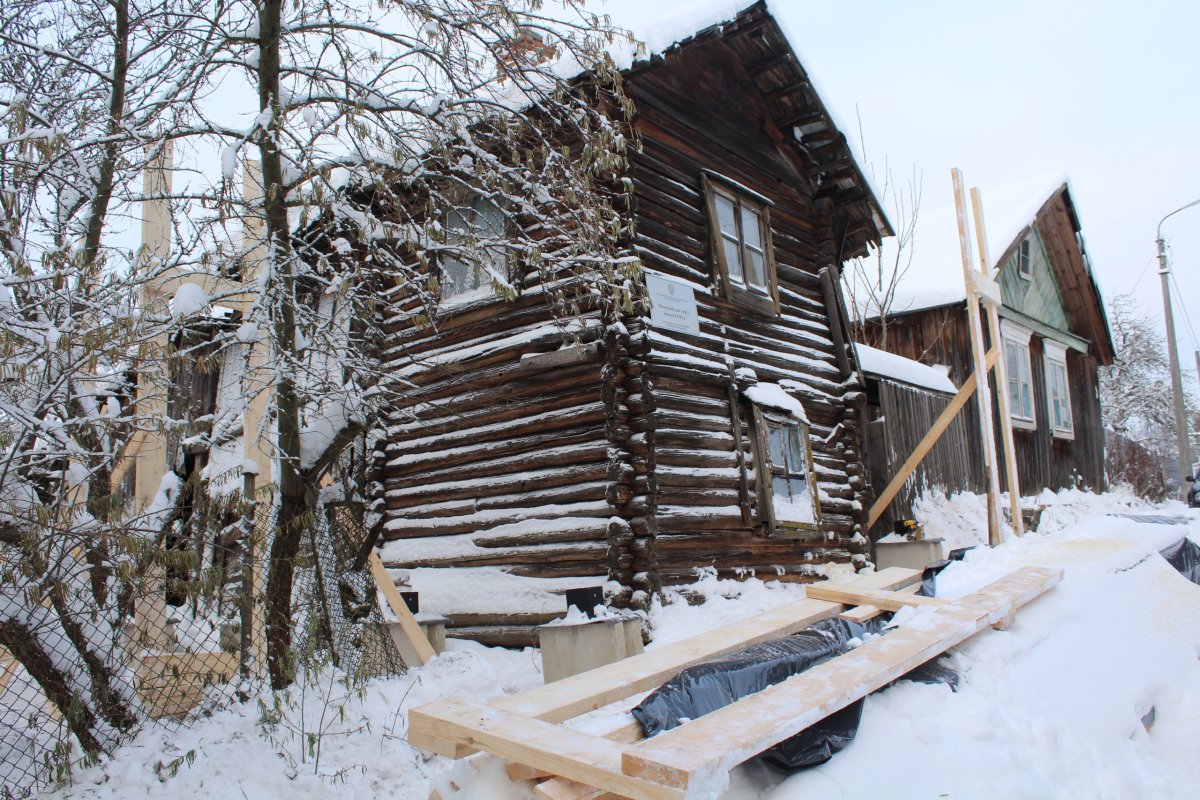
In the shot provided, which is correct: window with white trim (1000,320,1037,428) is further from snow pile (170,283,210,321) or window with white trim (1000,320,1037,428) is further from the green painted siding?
snow pile (170,283,210,321)

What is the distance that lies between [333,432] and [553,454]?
3.45 m

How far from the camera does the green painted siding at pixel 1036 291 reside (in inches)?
697

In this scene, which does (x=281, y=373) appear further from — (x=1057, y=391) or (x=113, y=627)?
(x=1057, y=391)

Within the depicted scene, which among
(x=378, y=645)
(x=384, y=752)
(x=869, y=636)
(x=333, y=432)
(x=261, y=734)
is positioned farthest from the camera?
(x=378, y=645)

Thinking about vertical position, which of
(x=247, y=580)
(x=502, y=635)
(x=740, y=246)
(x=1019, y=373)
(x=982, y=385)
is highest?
(x=740, y=246)

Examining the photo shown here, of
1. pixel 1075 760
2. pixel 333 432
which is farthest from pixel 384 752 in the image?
pixel 1075 760

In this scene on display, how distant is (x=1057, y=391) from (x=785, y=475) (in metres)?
12.8

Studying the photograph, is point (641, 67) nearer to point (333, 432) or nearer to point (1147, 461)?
point (333, 432)

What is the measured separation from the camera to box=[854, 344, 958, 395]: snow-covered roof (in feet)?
44.3

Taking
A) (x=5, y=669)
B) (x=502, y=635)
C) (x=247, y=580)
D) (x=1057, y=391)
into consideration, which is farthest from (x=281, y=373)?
(x=1057, y=391)

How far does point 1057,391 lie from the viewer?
19.5m

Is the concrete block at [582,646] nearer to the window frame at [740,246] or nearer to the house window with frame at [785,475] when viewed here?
the house window with frame at [785,475]

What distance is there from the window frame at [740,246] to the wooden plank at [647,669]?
561 centimetres

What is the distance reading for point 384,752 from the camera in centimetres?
489
